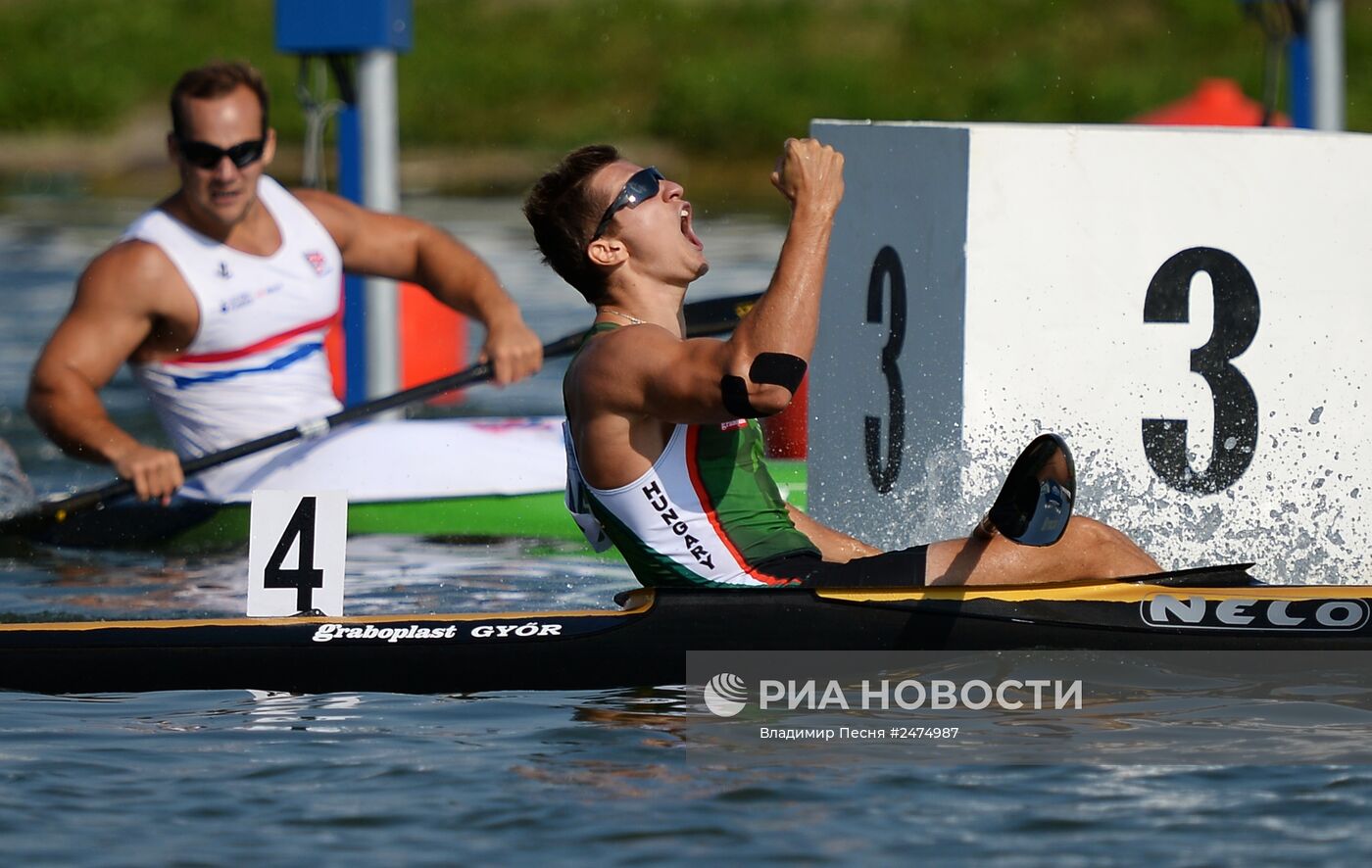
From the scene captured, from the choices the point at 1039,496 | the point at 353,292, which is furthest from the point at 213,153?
the point at 1039,496

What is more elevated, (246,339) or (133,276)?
(133,276)

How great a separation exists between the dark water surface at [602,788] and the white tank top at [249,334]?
223 centimetres

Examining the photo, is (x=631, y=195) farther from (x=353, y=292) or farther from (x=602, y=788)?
(x=353, y=292)

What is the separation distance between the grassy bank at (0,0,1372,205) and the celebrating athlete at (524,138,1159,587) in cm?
1439

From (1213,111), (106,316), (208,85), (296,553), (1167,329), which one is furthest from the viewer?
(1213,111)

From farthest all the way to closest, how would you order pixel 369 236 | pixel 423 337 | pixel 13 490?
pixel 423 337 → pixel 13 490 → pixel 369 236

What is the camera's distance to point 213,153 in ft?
21.1

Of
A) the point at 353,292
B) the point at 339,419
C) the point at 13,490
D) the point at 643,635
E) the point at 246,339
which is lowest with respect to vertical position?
the point at 643,635

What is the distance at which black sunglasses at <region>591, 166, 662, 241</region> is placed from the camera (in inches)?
166

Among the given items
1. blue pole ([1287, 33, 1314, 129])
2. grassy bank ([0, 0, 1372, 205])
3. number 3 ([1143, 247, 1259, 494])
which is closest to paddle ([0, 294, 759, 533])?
number 3 ([1143, 247, 1259, 494])

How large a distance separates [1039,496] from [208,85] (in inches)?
132

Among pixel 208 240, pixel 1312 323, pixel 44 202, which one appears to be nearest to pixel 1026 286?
pixel 1312 323

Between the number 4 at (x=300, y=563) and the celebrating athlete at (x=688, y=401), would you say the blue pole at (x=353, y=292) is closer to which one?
the number 4 at (x=300, y=563)

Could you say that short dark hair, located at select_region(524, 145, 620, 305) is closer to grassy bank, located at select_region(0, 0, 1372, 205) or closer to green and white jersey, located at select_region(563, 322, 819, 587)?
green and white jersey, located at select_region(563, 322, 819, 587)
